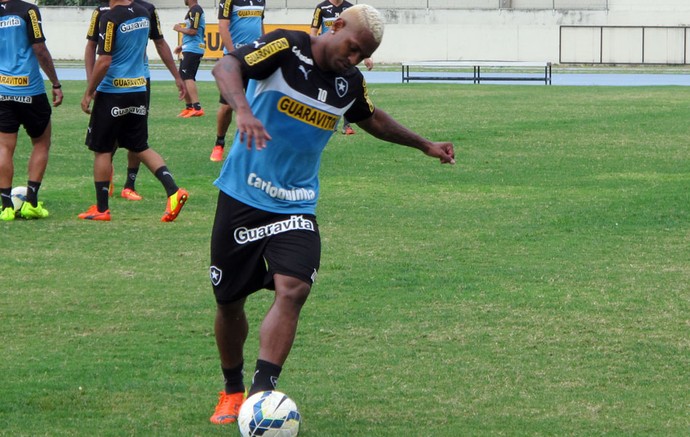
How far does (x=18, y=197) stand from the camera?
1139 cm

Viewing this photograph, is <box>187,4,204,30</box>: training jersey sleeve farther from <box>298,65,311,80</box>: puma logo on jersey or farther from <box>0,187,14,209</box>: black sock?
<box>298,65,311,80</box>: puma logo on jersey

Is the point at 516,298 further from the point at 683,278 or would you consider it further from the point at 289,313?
the point at 289,313

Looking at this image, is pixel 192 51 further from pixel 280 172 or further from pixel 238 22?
pixel 280 172

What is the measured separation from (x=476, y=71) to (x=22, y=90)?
2671cm

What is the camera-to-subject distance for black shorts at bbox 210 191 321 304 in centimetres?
518

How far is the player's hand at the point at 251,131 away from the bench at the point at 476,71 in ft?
96.5

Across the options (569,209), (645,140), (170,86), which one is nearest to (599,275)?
(569,209)

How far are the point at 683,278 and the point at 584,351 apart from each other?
2.28 metres

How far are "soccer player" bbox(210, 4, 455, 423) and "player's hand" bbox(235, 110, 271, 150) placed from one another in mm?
210

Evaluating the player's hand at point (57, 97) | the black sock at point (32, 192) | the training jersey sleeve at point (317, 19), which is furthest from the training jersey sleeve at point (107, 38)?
the training jersey sleeve at point (317, 19)

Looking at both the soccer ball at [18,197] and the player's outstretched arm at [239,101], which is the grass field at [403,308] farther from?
the player's outstretched arm at [239,101]

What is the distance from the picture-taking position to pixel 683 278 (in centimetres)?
860

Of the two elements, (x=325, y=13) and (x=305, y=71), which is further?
(x=325, y=13)

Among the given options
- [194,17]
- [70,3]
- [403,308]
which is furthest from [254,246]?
[70,3]
